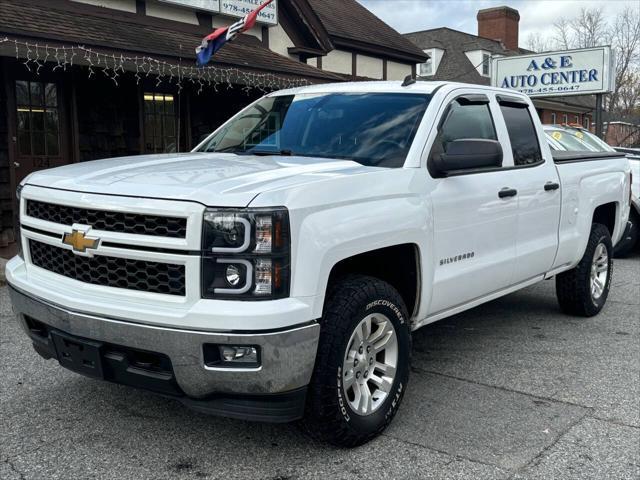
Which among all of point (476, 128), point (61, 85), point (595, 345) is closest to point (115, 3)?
point (61, 85)

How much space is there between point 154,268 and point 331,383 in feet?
3.24

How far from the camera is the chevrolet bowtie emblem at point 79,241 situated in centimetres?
318

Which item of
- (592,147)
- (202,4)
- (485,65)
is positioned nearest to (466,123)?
(592,147)

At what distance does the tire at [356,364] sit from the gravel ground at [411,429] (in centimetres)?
17

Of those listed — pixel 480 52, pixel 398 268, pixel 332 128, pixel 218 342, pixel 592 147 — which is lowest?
pixel 218 342

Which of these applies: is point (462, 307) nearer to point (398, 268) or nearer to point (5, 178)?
point (398, 268)

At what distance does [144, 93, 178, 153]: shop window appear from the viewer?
11812mm

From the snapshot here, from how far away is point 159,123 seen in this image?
12.0m

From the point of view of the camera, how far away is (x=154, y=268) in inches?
121

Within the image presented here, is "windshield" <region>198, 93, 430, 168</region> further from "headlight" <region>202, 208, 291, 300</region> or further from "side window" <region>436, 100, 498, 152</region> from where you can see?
"headlight" <region>202, 208, 291, 300</region>

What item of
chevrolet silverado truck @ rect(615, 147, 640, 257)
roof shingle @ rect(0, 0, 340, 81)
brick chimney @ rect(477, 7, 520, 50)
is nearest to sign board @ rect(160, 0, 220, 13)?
roof shingle @ rect(0, 0, 340, 81)

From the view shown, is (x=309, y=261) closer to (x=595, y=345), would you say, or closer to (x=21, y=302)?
(x=21, y=302)

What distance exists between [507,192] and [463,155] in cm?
82

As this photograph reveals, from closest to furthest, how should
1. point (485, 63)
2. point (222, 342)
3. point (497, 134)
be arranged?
1. point (222, 342)
2. point (497, 134)
3. point (485, 63)
